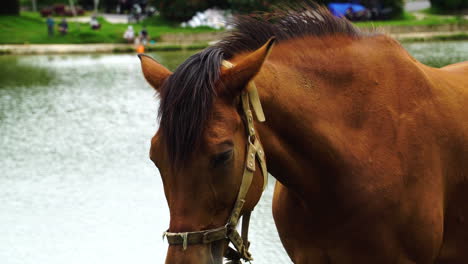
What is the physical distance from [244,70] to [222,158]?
0.31 metres

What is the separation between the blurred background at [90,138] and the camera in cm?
668

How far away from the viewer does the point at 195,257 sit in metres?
2.36

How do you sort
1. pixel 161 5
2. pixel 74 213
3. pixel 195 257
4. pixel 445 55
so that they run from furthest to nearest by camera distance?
pixel 161 5 → pixel 445 55 → pixel 74 213 → pixel 195 257

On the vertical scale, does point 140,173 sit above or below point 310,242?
below

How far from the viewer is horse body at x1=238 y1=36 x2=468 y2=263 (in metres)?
2.77

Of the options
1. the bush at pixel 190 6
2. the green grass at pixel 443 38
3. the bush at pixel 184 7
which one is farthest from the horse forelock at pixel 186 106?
the bush at pixel 184 7

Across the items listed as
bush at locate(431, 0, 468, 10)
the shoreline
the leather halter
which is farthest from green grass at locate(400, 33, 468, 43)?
the leather halter

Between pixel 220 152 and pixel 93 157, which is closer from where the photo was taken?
pixel 220 152

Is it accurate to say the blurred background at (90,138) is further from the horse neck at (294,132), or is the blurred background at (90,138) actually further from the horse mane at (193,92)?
the horse neck at (294,132)

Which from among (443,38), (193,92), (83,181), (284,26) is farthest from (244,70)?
(443,38)

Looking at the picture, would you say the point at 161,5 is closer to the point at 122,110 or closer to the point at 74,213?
the point at 122,110

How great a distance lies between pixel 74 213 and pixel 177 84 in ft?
17.9

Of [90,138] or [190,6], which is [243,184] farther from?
[190,6]

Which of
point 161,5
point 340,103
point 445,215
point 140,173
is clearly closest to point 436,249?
point 445,215
